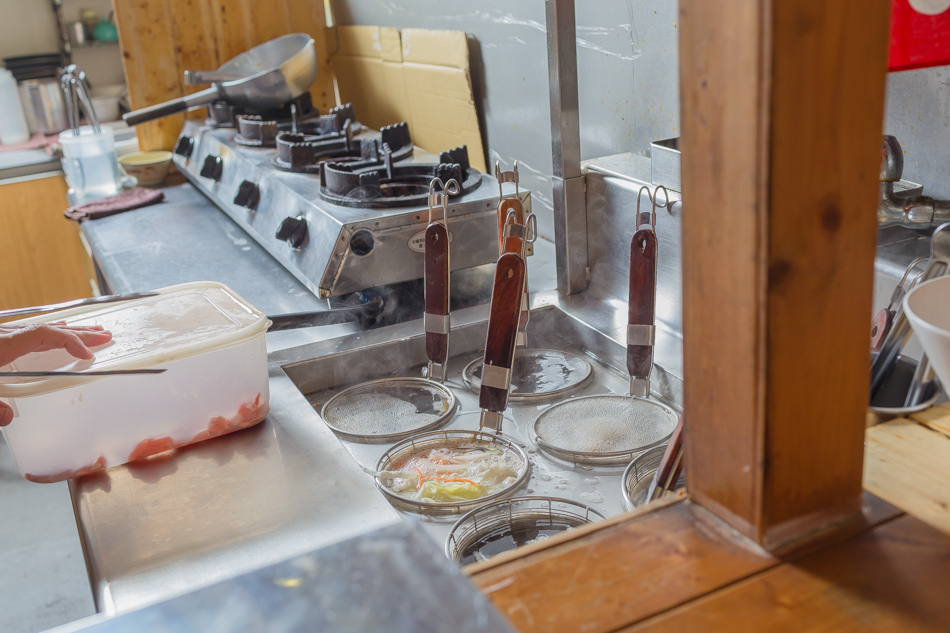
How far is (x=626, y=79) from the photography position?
6.53 ft

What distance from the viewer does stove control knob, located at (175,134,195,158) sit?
3.13 metres

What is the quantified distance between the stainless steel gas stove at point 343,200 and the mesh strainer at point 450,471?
1.60ft

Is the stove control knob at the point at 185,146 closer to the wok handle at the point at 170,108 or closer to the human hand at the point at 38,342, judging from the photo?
the wok handle at the point at 170,108

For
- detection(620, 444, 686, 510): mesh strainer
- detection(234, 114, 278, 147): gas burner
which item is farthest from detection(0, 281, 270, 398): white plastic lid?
detection(234, 114, 278, 147): gas burner

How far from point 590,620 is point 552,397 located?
0.91m

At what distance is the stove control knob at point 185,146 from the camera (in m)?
3.13

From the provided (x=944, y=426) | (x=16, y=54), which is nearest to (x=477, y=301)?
(x=944, y=426)

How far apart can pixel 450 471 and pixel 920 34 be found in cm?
92

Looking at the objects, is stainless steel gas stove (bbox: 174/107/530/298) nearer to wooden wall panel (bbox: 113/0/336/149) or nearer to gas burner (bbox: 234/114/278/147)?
gas burner (bbox: 234/114/278/147)

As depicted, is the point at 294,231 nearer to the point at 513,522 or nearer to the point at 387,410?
the point at 387,410

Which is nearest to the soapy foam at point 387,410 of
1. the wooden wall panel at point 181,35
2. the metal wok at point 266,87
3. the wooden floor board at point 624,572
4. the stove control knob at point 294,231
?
the stove control knob at point 294,231

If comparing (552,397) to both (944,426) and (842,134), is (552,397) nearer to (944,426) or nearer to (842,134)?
(944,426)

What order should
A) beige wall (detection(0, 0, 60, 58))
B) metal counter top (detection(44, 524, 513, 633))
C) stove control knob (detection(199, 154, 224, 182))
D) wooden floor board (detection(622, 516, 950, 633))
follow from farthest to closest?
beige wall (detection(0, 0, 60, 58))
stove control knob (detection(199, 154, 224, 182))
wooden floor board (detection(622, 516, 950, 633))
metal counter top (detection(44, 524, 513, 633))

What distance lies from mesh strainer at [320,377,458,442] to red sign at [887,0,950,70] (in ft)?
3.08
